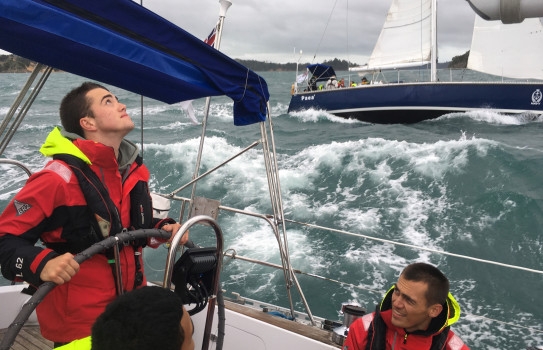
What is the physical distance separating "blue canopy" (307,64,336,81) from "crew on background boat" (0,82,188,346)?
22529 mm

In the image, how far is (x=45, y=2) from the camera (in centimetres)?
170

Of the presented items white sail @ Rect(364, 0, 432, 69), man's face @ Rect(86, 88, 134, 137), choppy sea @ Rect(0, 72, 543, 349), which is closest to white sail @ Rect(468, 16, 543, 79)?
white sail @ Rect(364, 0, 432, 69)

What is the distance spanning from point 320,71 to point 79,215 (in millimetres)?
23813

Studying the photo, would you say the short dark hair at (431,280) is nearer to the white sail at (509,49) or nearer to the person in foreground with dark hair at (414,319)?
the person in foreground with dark hair at (414,319)

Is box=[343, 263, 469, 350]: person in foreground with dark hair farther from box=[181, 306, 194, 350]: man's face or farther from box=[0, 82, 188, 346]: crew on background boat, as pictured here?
box=[181, 306, 194, 350]: man's face

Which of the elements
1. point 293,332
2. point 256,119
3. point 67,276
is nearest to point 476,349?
point 293,332

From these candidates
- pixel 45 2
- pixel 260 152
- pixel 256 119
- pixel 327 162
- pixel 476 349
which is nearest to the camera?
pixel 45 2

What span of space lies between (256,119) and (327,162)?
1016 centimetres

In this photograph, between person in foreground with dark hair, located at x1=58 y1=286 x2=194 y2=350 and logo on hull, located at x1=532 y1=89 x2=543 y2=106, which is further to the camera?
logo on hull, located at x1=532 y1=89 x2=543 y2=106

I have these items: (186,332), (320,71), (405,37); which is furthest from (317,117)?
(186,332)

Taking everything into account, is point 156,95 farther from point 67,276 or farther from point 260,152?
point 260,152

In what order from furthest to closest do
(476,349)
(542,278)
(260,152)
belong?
(260,152), (542,278), (476,349)

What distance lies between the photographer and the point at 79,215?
166cm

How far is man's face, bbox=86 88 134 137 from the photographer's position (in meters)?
1.82
